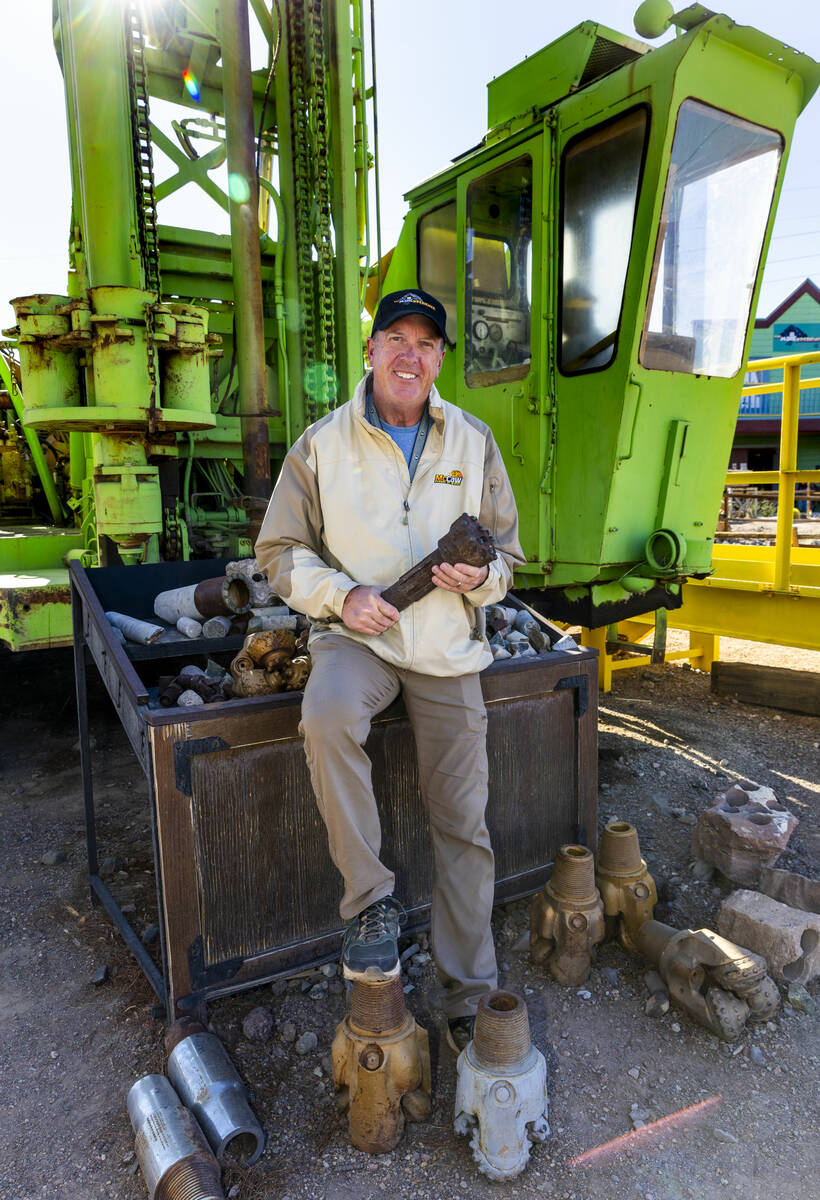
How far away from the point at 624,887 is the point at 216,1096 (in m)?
1.43

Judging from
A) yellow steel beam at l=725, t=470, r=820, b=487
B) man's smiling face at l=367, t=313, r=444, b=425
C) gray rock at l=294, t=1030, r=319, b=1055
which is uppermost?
man's smiling face at l=367, t=313, r=444, b=425

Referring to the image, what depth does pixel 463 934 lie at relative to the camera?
7.45ft

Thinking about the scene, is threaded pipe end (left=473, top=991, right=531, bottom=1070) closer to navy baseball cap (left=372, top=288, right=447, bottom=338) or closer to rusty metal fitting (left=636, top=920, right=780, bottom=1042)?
rusty metal fitting (left=636, top=920, right=780, bottom=1042)

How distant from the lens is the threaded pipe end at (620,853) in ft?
8.93

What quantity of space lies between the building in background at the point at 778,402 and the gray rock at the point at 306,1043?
21835 mm

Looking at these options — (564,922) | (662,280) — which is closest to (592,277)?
(662,280)

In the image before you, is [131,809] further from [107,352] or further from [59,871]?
[107,352]

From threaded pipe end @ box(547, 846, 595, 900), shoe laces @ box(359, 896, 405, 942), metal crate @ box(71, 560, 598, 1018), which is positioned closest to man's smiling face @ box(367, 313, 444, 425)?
metal crate @ box(71, 560, 598, 1018)

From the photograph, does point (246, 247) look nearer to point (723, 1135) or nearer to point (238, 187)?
point (238, 187)

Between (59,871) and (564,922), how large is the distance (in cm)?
221

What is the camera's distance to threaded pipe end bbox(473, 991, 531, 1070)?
185 centimetres

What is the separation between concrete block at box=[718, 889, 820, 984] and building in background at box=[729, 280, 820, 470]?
21.0 m

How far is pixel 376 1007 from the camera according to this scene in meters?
1.92

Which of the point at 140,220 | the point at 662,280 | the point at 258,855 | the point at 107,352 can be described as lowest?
the point at 258,855
